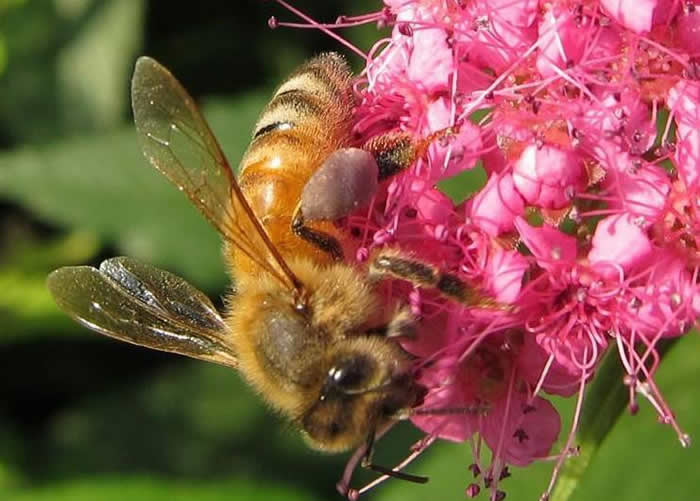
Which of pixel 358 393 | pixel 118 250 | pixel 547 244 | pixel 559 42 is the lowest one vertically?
pixel 118 250

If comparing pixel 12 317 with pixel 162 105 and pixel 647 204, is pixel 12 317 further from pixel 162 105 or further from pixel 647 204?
pixel 647 204

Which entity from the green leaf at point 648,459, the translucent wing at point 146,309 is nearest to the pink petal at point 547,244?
the translucent wing at point 146,309

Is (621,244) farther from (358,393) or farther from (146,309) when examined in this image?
(146,309)

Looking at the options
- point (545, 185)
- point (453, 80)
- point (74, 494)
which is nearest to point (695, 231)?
point (545, 185)

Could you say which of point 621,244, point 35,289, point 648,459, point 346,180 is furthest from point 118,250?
point 621,244

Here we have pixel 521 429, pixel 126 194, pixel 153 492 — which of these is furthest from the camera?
pixel 126 194

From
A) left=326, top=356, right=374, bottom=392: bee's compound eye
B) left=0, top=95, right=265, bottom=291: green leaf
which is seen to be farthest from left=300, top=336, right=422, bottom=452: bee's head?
left=0, top=95, right=265, bottom=291: green leaf

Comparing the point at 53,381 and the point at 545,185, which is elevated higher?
the point at 545,185
